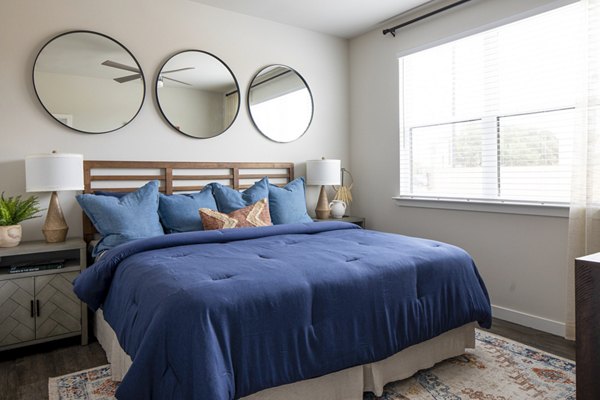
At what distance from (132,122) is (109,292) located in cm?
156

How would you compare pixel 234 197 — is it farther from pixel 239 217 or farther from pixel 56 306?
pixel 56 306

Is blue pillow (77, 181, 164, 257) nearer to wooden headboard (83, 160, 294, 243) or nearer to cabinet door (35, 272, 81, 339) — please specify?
cabinet door (35, 272, 81, 339)

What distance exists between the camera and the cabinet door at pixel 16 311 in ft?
8.14

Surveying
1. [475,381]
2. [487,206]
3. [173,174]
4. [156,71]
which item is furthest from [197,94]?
[475,381]

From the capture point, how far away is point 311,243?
8.16 feet

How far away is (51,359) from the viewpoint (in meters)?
2.50

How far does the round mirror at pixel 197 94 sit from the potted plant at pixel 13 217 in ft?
3.97

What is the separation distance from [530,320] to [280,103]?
9.13 feet

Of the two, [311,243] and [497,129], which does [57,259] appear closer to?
[311,243]

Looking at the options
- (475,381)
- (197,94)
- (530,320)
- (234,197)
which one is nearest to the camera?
(475,381)

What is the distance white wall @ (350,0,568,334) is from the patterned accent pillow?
1.42m

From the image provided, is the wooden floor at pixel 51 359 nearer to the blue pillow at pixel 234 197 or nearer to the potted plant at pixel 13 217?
the potted plant at pixel 13 217

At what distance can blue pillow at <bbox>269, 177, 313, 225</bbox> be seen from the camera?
3.43 metres

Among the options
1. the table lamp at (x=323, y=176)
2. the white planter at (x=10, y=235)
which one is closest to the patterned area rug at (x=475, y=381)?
the white planter at (x=10, y=235)
